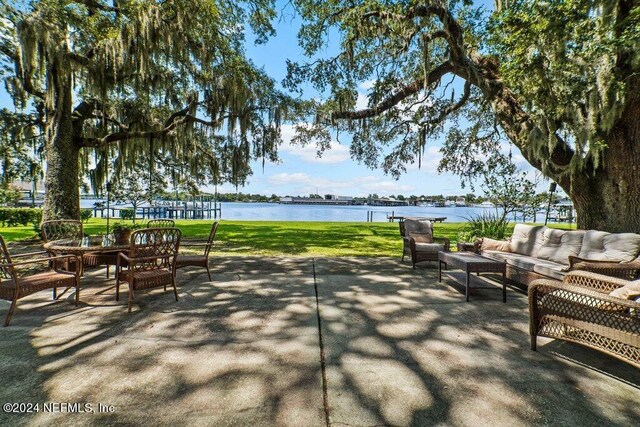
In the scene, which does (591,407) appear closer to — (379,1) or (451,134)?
(379,1)

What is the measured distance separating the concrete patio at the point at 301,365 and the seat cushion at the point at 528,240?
169 cm

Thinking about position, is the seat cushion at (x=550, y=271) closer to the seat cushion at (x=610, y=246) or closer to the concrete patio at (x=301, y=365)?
the concrete patio at (x=301, y=365)

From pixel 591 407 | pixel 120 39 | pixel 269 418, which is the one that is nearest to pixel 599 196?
pixel 591 407

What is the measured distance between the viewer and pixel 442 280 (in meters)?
4.68

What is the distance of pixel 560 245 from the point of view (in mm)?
4410

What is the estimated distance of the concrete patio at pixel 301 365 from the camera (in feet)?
5.34

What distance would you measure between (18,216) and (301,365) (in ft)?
61.1

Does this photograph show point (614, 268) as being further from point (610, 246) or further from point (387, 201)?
point (387, 201)

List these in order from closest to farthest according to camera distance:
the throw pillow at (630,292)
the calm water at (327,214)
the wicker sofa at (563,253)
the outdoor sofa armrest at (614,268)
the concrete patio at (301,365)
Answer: the concrete patio at (301,365)
the throw pillow at (630,292)
the outdoor sofa armrest at (614,268)
the wicker sofa at (563,253)
the calm water at (327,214)

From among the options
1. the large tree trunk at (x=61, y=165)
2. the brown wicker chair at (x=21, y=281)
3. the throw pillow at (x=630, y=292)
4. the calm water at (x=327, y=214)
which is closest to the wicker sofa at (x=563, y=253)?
the throw pillow at (x=630, y=292)

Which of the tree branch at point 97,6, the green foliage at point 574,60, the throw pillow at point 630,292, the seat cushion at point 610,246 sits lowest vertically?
the throw pillow at point 630,292

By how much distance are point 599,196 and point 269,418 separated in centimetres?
650

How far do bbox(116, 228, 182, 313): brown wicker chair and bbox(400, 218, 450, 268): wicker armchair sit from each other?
407 centimetres

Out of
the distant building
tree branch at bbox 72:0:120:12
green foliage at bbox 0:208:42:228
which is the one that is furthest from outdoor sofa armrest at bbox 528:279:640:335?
the distant building
